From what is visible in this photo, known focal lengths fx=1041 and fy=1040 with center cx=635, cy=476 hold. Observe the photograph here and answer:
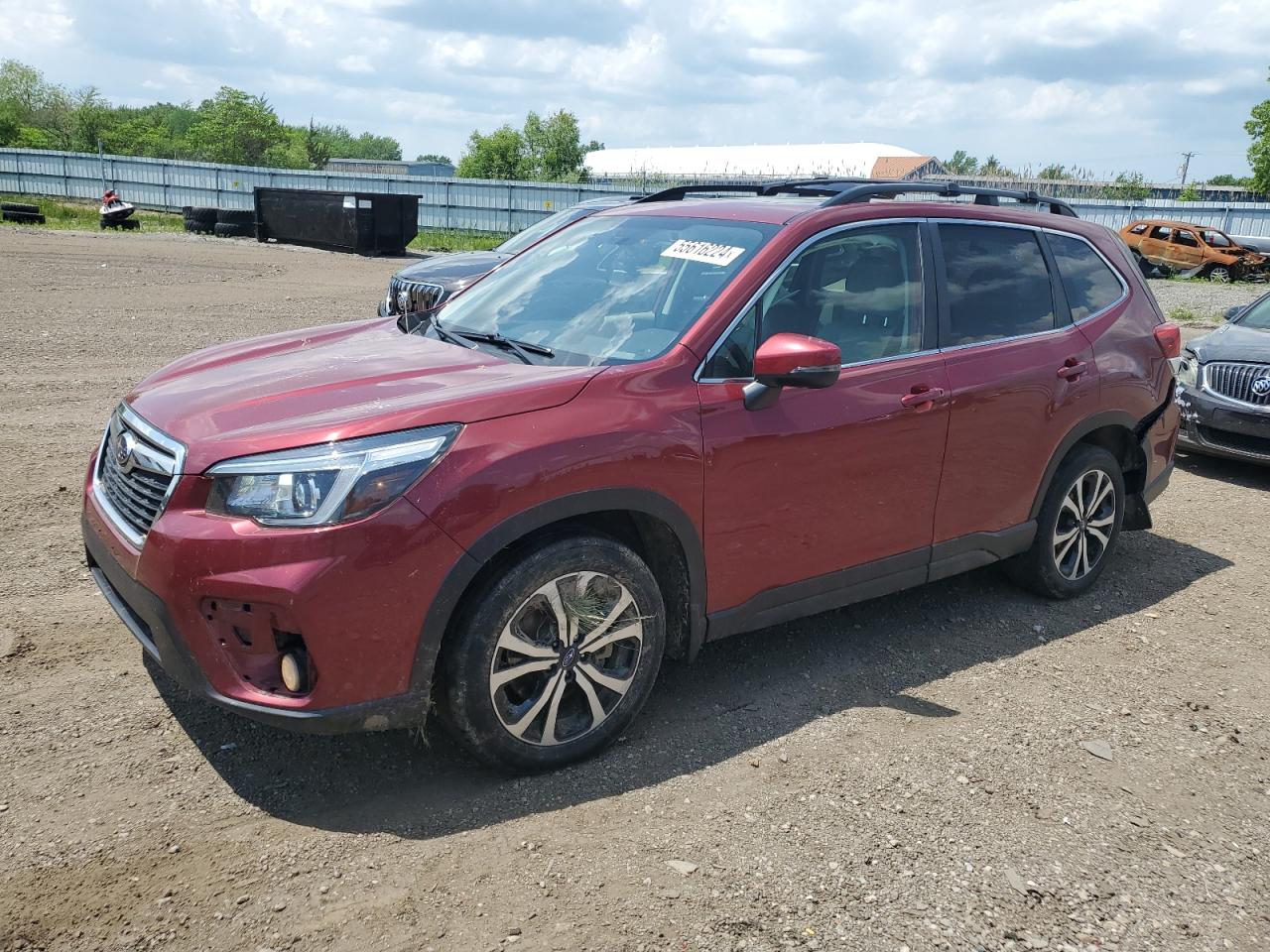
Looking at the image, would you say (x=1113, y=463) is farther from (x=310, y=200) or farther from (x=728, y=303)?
(x=310, y=200)

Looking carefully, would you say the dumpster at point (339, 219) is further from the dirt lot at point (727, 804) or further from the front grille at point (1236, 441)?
the dirt lot at point (727, 804)

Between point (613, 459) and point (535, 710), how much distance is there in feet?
2.83

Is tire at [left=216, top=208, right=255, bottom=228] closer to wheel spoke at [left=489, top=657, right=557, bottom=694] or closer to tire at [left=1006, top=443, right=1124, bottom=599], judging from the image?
tire at [left=1006, top=443, right=1124, bottom=599]

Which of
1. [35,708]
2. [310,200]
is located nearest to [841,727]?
[35,708]

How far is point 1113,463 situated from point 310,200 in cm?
2726

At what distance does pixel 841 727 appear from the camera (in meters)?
3.98

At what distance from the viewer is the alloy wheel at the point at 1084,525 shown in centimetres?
523

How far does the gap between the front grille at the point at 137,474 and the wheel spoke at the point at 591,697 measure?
1420mm

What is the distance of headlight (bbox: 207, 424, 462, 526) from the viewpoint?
2.99 metres

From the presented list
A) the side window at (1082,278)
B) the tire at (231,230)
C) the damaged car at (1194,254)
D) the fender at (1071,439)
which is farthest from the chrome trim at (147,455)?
the damaged car at (1194,254)

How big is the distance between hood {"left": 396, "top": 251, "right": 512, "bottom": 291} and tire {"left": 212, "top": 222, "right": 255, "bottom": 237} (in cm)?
2263

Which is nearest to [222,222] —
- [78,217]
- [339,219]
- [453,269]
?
[339,219]

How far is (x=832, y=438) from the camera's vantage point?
402 centimetres

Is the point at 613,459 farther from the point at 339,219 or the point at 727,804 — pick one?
the point at 339,219
